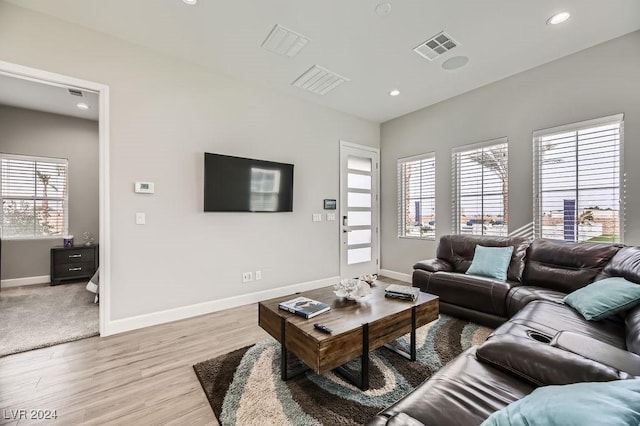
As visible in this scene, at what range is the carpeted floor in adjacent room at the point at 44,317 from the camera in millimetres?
2488

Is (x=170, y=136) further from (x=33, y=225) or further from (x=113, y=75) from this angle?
(x=33, y=225)

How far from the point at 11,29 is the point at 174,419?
11.2 ft

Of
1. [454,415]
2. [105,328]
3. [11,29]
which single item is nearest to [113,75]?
[11,29]

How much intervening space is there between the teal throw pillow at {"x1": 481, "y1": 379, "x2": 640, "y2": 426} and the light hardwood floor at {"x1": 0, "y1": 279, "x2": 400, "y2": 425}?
1616 millimetres

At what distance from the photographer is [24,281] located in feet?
14.2

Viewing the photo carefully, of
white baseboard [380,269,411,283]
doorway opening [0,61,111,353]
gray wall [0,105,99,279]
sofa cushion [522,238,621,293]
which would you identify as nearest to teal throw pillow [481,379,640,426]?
sofa cushion [522,238,621,293]

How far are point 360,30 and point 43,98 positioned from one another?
4750mm

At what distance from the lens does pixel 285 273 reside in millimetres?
3924

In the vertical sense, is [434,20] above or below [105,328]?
above

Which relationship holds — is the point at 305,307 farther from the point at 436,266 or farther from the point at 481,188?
the point at 481,188

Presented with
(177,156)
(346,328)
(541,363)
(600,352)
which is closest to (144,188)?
(177,156)

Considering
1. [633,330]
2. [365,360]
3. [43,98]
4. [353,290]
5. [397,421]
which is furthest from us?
[43,98]

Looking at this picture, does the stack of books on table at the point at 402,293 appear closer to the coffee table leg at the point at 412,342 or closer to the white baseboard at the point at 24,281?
the coffee table leg at the point at 412,342

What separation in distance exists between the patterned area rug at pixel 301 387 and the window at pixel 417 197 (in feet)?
7.52
